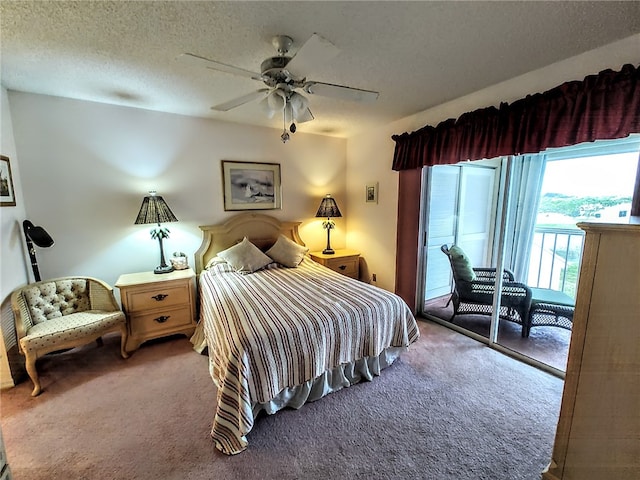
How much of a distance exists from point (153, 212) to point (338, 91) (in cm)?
228

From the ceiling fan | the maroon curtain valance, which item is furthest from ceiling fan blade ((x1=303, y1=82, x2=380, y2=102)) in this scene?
the maroon curtain valance

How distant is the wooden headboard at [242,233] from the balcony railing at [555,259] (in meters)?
3.01

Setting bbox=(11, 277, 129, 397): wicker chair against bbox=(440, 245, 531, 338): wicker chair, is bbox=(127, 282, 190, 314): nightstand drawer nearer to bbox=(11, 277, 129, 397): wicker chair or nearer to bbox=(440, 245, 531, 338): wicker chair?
bbox=(11, 277, 129, 397): wicker chair

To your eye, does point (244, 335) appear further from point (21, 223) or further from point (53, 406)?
point (21, 223)

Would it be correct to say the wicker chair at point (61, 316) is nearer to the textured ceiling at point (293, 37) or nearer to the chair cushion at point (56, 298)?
the chair cushion at point (56, 298)

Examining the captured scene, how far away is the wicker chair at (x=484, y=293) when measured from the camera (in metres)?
2.98

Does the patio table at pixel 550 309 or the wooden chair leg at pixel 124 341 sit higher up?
the patio table at pixel 550 309

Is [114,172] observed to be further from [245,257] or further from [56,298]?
[245,257]

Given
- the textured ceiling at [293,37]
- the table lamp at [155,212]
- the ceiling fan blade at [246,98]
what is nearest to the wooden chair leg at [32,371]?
the table lamp at [155,212]

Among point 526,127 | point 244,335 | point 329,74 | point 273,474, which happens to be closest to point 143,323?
point 244,335

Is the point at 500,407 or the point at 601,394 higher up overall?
the point at 601,394

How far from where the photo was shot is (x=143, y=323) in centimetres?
280

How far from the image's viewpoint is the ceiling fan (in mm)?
1530

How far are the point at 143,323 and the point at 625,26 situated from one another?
434 cm
